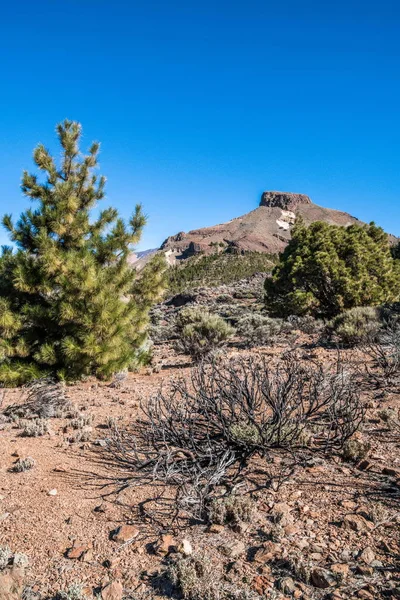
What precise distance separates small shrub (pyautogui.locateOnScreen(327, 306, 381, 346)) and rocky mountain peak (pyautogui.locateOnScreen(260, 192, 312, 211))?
368ft

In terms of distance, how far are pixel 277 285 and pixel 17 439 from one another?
40.2 feet

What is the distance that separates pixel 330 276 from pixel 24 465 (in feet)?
41.1

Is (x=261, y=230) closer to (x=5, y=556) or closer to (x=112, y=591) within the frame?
(x=5, y=556)

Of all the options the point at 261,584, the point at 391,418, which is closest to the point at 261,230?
the point at 391,418

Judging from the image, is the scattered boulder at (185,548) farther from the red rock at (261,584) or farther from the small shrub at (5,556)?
the small shrub at (5,556)

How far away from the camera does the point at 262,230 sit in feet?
306

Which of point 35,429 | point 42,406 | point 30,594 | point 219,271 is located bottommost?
point 30,594

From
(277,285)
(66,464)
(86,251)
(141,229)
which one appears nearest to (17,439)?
(66,464)

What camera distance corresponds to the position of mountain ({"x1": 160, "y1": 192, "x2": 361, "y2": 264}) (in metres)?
84.3

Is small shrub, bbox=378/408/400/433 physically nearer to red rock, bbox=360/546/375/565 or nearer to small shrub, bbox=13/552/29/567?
red rock, bbox=360/546/375/565

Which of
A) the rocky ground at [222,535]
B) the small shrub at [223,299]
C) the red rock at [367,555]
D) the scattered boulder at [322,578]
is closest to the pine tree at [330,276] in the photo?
the rocky ground at [222,535]

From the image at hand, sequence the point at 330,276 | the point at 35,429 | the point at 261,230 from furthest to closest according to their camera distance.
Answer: the point at 261,230 → the point at 330,276 → the point at 35,429

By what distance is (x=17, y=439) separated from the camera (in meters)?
4.84

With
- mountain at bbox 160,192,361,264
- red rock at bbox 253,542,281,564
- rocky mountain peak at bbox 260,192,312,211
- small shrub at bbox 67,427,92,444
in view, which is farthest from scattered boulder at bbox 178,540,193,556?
rocky mountain peak at bbox 260,192,312,211
